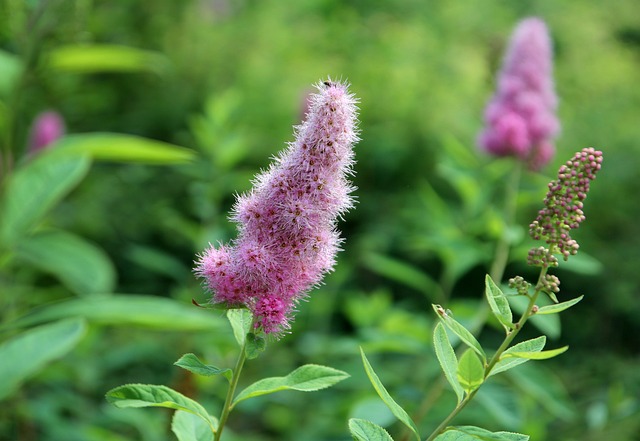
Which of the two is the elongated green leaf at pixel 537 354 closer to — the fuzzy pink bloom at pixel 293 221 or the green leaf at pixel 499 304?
the green leaf at pixel 499 304

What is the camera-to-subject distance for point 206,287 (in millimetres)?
1031

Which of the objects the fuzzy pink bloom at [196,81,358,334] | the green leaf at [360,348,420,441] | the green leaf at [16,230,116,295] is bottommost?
the green leaf at [360,348,420,441]

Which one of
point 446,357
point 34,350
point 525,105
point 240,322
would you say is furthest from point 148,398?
point 525,105

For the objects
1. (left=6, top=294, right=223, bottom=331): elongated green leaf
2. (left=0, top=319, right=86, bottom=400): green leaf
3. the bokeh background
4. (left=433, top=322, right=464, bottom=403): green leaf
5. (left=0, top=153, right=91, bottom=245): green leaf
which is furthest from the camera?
the bokeh background

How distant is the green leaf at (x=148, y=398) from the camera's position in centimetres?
97

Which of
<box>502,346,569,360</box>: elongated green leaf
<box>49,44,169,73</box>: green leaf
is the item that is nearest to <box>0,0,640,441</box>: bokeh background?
<box>49,44,169,73</box>: green leaf

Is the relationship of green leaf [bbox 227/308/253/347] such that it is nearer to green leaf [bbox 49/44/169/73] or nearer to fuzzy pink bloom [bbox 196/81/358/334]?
fuzzy pink bloom [bbox 196/81/358/334]

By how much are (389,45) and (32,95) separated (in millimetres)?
3404

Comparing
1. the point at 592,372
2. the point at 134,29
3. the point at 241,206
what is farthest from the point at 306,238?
the point at 134,29

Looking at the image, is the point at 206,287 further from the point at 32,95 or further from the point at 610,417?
the point at 32,95

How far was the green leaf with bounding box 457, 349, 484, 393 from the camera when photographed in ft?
3.24

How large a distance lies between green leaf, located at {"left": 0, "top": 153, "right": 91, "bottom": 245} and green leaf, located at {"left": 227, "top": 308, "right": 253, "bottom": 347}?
92 cm

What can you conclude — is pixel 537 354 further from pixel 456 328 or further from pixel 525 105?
pixel 525 105

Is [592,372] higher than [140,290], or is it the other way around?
[140,290]
